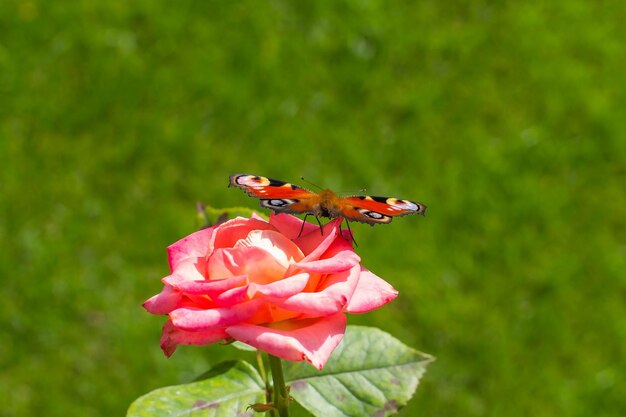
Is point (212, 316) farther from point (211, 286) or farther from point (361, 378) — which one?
point (361, 378)

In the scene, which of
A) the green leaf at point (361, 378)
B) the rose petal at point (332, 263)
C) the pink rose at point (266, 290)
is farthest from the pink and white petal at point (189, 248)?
the green leaf at point (361, 378)

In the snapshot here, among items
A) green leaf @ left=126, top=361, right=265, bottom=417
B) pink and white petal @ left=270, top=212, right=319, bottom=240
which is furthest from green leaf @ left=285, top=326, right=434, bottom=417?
pink and white petal @ left=270, top=212, right=319, bottom=240

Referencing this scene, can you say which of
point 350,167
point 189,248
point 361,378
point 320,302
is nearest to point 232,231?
point 189,248

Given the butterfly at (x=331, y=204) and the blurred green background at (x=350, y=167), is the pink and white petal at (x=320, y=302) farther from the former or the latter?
the blurred green background at (x=350, y=167)

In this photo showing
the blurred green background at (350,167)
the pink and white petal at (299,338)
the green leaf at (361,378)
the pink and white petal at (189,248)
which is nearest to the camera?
the pink and white petal at (299,338)

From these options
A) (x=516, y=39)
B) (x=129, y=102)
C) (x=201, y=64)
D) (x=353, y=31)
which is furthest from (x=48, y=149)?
(x=516, y=39)
